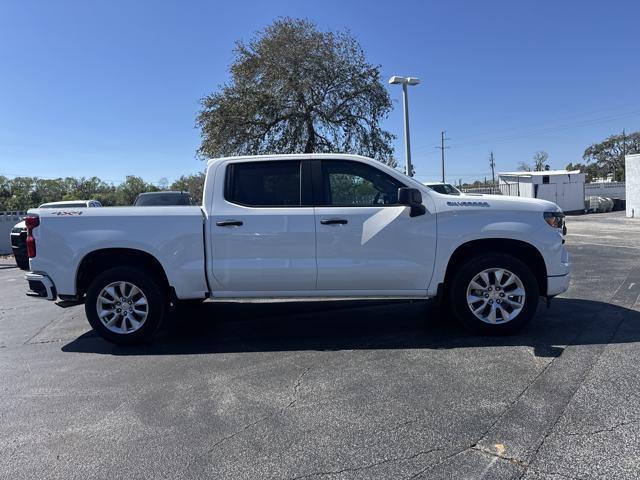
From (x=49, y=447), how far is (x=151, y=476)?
91 centimetres

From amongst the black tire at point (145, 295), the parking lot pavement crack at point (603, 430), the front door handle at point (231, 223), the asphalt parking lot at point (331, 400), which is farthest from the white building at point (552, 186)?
the parking lot pavement crack at point (603, 430)

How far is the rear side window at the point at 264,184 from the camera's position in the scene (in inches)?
208

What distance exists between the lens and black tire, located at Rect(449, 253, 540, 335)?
201 inches

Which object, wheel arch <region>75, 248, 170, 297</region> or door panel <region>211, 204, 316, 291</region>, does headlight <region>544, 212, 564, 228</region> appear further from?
wheel arch <region>75, 248, 170, 297</region>

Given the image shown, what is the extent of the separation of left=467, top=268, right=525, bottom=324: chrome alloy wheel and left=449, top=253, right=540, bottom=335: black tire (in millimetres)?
34

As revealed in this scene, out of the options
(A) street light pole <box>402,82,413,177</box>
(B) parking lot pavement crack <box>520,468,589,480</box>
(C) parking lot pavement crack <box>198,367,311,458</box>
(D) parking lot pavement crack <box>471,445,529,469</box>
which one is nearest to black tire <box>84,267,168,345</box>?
(C) parking lot pavement crack <box>198,367,311,458</box>

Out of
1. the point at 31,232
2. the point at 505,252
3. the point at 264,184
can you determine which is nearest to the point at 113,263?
the point at 31,232

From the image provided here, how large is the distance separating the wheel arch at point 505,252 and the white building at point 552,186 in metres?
25.4

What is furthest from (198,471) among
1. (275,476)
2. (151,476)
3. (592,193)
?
(592,193)

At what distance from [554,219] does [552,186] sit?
27.0 metres

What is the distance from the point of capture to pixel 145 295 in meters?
5.24

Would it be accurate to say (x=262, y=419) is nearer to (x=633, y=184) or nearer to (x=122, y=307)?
(x=122, y=307)

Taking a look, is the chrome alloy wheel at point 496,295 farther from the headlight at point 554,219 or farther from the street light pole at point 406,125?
the street light pole at point 406,125

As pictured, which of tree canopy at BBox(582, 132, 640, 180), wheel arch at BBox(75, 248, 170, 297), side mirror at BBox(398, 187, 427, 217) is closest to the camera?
side mirror at BBox(398, 187, 427, 217)
